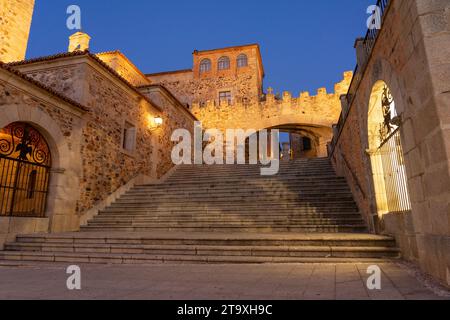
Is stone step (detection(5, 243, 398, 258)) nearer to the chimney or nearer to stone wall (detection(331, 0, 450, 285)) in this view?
stone wall (detection(331, 0, 450, 285))

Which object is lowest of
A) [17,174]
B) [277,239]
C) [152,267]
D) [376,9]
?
[152,267]

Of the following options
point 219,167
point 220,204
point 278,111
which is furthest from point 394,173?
point 278,111

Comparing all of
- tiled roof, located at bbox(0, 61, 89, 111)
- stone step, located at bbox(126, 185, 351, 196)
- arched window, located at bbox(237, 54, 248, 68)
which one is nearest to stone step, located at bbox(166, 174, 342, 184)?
stone step, located at bbox(126, 185, 351, 196)

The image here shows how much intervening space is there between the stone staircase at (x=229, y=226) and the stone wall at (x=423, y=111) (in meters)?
1.40

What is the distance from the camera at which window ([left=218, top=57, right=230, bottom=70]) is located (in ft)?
80.4

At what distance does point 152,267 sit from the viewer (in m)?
4.33

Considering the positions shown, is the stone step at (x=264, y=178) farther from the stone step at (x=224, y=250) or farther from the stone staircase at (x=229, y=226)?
the stone step at (x=224, y=250)

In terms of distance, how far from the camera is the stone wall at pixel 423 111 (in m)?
2.79

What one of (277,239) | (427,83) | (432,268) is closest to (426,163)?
(427,83)

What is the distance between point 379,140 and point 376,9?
7.46ft

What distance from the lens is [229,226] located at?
7047mm

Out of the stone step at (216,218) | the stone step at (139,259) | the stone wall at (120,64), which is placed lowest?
the stone step at (139,259)

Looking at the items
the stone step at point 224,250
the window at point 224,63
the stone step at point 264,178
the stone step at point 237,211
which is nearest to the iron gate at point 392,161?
the stone step at point 224,250

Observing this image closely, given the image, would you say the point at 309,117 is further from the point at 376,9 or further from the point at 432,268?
the point at 432,268
